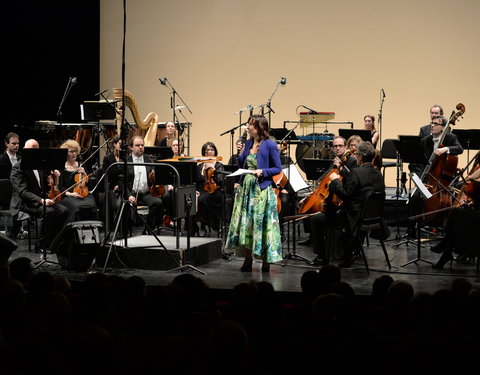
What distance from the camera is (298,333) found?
120 inches

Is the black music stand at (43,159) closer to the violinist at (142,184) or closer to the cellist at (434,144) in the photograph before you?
the violinist at (142,184)

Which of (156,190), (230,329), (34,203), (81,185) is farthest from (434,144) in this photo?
(230,329)

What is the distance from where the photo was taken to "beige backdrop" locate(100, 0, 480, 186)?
1179 centimetres

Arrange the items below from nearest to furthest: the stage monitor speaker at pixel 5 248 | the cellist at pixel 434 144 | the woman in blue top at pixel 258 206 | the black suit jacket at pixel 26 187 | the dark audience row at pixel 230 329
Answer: the dark audience row at pixel 230 329 → the stage monitor speaker at pixel 5 248 → the woman in blue top at pixel 258 206 → the black suit jacket at pixel 26 187 → the cellist at pixel 434 144

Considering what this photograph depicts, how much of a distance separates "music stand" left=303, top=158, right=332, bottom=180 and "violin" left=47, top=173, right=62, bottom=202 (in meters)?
2.69

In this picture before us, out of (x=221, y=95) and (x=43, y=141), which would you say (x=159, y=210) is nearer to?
(x=43, y=141)

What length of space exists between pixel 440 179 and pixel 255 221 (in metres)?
2.38

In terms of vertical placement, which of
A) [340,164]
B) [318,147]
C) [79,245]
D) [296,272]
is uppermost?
[318,147]

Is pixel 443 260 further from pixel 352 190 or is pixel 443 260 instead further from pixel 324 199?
pixel 324 199

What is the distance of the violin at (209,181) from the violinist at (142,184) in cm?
→ 62

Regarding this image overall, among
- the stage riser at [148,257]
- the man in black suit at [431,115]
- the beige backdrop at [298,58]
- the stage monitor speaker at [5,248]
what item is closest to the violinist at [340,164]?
the stage riser at [148,257]

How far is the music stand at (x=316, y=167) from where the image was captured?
7297 millimetres

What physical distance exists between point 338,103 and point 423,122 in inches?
57.9

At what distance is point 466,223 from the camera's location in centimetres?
635
